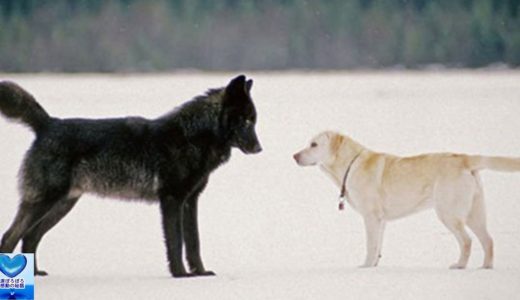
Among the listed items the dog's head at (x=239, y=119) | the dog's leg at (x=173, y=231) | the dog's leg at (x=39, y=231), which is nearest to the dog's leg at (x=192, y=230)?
the dog's leg at (x=173, y=231)

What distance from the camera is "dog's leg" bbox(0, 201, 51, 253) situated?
6445mm

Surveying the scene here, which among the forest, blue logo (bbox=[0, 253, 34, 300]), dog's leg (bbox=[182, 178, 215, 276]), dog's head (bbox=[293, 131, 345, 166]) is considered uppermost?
the forest

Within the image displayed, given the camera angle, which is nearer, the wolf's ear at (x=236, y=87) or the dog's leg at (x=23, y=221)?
the dog's leg at (x=23, y=221)

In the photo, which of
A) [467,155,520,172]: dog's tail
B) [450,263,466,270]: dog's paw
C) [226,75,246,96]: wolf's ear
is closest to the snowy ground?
[450,263,466,270]: dog's paw

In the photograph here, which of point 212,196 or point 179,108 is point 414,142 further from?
point 179,108

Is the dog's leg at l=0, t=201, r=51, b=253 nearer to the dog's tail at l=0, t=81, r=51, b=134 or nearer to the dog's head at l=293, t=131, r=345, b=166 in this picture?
the dog's tail at l=0, t=81, r=51, b=134

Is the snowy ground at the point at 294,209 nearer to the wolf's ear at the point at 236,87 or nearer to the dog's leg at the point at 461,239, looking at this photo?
the dog's leg at the point at 461,239

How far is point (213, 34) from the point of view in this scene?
64.1ft

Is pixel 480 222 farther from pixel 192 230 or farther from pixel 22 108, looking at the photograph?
pixel 22 108

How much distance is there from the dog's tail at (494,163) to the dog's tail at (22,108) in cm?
285

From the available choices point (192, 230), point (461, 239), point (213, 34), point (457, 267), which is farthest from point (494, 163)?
point (213, 34)

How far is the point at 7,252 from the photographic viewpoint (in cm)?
643

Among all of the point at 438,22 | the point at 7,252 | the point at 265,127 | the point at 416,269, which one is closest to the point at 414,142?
the point at 265,127

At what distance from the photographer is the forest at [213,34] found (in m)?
18.6
